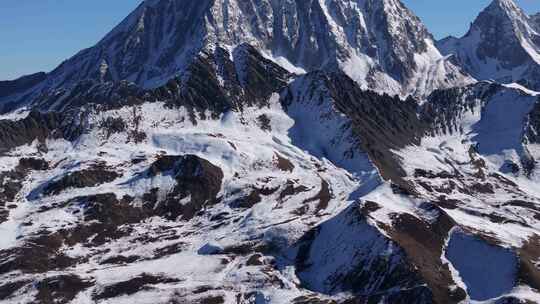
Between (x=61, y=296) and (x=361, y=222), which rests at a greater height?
(x=361, y=222)

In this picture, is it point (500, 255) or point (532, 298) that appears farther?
point (500, 255)

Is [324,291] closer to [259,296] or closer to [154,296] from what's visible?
[259,296]

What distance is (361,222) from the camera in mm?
195750

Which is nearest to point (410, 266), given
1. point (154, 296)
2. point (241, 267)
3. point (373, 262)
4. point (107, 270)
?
point (373, 262)

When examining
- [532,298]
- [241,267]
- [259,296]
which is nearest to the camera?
[532,298]

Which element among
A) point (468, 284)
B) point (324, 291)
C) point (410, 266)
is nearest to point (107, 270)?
point (324, 291)

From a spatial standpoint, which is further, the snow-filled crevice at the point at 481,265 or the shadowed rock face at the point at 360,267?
the snow-filled crevice at the point at 481,265

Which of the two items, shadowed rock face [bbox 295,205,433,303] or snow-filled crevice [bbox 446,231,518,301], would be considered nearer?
shadowed rock face [bbox 295,205,433,303]

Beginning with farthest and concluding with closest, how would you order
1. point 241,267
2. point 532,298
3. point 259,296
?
point 241,267
point 259,296
point 532,298

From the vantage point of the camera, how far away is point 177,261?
19938 cm

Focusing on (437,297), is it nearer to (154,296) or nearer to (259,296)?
(259,296)

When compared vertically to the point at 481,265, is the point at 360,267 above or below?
above

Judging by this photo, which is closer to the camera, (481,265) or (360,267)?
(360,267)

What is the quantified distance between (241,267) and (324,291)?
24.2 meters
